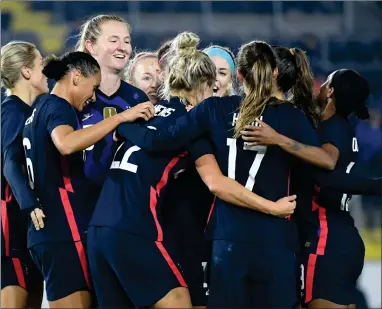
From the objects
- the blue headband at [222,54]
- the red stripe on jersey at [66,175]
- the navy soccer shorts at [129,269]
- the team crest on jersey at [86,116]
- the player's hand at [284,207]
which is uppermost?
the blue headband at [222,54]

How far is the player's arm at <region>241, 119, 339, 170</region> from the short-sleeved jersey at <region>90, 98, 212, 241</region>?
0.83 ft

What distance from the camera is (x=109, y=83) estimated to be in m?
5.00

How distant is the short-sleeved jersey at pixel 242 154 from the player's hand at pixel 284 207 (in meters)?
0.04

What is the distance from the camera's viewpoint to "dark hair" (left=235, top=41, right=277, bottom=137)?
160 inches

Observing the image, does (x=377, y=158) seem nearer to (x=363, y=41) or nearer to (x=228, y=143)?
(x=363, y=41)

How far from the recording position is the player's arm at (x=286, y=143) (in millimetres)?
3984

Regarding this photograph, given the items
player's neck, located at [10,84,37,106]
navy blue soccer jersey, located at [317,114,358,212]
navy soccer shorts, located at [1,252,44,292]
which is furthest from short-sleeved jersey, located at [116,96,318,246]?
navy soccer shorts, located at [1,252,44,292]

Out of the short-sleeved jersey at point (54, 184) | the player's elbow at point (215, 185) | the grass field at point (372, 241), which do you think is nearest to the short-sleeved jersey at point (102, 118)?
the short-sleeved jersey at point (54, 184)

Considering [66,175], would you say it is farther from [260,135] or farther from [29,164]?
[260,135]

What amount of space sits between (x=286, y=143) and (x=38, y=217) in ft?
4.28

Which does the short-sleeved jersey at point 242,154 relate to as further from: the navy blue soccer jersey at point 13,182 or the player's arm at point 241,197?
the navy blue soccer jersey at point 13,182

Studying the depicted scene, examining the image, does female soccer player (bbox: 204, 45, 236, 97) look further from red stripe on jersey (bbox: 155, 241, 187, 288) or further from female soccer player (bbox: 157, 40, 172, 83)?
red stripe on jersey (bbox: 155, 241, 187, 288)

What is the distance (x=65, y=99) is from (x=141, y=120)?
42cm

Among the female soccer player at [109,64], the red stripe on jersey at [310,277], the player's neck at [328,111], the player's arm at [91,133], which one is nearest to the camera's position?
the player's arm at [91,133]
